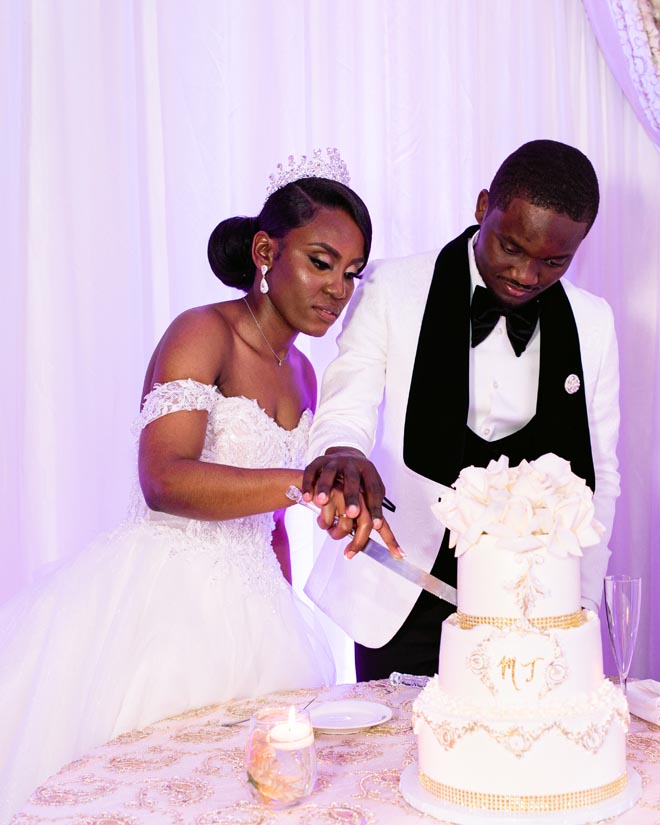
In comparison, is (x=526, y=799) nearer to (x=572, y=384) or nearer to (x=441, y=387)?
(x=441, y=387)

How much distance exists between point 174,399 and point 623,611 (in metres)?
1.15

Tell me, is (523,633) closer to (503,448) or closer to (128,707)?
(128,707)

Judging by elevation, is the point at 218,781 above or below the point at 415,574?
below

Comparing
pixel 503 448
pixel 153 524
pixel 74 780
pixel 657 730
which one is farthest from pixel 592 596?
pixel 74 780

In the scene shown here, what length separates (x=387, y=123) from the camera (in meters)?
3.49

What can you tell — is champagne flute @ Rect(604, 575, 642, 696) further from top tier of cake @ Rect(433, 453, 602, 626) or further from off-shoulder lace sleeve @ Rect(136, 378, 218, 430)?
off-shoulder lace sleeve @ Rect(136, 378, 218, 430)

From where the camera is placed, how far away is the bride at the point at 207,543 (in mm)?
2086

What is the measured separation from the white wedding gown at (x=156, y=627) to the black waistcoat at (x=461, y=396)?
369mm

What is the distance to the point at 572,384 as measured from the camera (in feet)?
8.45

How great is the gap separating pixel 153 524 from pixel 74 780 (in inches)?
40.6

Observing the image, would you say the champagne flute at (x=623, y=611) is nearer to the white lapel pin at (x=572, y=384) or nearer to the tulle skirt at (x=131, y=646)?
the tulle skirt at (x=131, y=646)

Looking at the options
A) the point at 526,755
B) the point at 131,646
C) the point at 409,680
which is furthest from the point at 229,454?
the point at 526,755

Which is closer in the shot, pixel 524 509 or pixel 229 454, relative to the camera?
pixel 524 509

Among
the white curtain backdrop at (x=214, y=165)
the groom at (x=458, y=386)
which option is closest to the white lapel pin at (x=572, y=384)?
the groom at (x=458, y=386)
